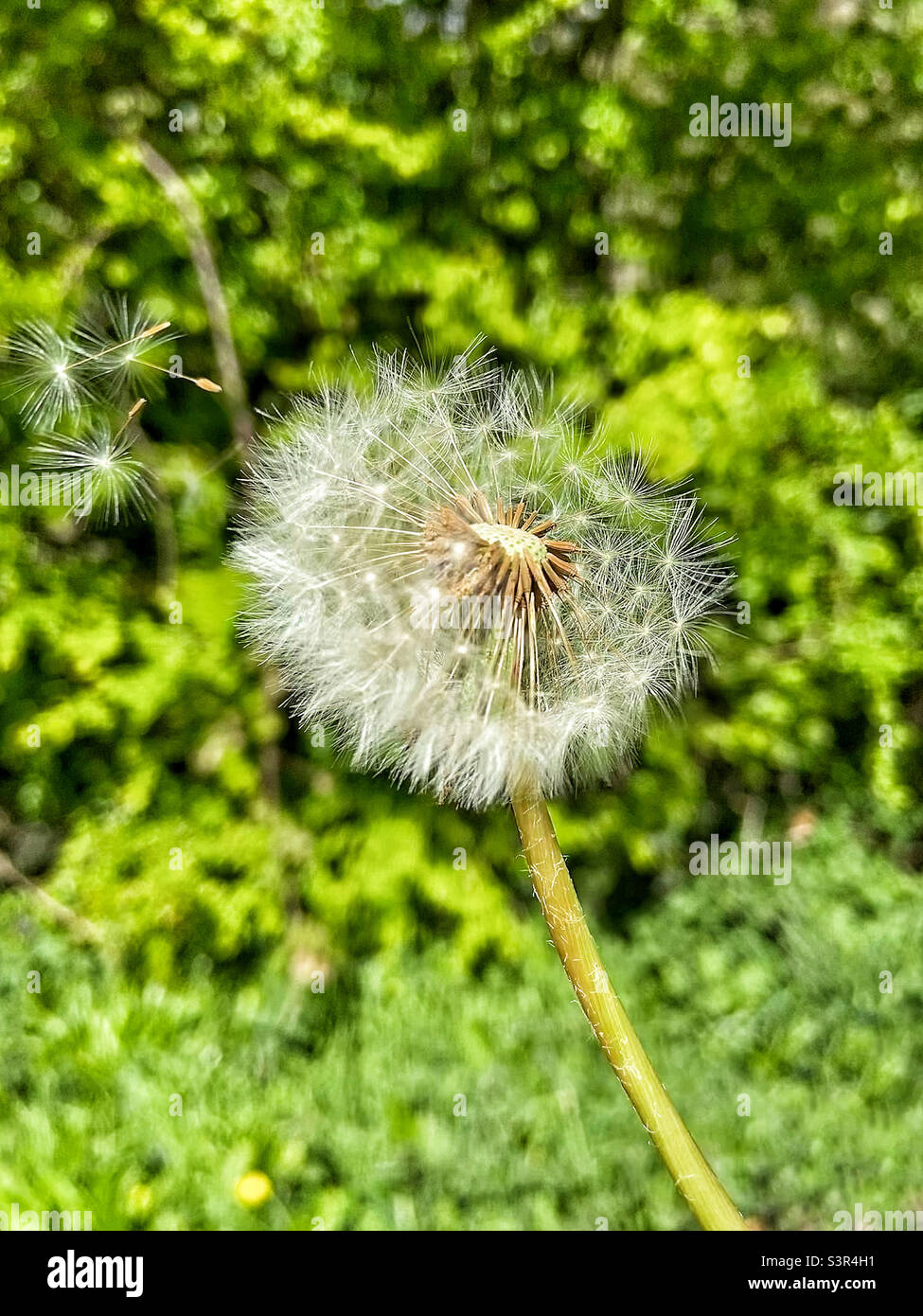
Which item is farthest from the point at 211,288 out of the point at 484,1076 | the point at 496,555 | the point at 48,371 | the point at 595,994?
the point at 484,1076

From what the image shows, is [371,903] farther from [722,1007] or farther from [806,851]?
[806,851]

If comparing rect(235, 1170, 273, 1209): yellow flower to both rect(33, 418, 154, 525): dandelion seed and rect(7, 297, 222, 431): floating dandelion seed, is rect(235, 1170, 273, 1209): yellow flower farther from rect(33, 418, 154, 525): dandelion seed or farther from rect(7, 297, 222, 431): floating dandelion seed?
rect(7, 297, 222, 431): floating dandelion seed

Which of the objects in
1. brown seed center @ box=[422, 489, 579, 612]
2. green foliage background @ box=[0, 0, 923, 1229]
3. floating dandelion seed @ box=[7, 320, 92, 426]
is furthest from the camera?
green foliage background @ box=[0, 0, 923, 1229]

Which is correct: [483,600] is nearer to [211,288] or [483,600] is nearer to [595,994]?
[595,994]

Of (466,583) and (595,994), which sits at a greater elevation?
(466,583)

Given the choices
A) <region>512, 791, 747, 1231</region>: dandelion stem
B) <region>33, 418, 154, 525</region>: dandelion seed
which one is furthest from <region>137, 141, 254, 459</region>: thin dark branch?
<region>512, 791, 747, 1231</region>: dandelion stem

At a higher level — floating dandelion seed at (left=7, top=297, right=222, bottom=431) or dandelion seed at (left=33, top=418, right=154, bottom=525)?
floating dandelion seed at (left=7, top=297, right=222, bottom=431)

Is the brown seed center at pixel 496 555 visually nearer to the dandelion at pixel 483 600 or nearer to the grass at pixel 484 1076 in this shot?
the dandelion at pixel 483 600
